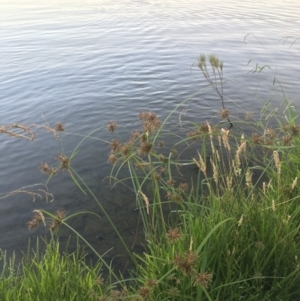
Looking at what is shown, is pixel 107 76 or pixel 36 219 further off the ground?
pixel 36 219

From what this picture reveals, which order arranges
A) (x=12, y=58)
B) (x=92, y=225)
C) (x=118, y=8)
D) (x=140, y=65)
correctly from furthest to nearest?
(x=118, y=8) < (x=12, y=58) < (x=140, y=65) < (x=92, y=225)

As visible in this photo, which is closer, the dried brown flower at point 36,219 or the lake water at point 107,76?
the dried brown flower at point 36,219

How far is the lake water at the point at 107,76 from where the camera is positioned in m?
6.01

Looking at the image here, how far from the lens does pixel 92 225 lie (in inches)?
214

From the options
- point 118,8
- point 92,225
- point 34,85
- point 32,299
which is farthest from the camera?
point 118,8

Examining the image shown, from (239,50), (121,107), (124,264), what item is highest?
(239,50)

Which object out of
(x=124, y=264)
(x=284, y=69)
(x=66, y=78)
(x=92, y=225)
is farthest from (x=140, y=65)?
(x=124, y=264)

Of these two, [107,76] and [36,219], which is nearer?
[36,219]

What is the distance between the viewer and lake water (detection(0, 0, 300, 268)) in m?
6.01

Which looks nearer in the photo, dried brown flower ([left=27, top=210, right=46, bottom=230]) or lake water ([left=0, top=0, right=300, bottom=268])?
dried brown flower ([left=27, top=210, right=46, bottom=230])

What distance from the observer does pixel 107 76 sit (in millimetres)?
11148

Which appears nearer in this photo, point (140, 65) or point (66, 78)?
point (66, 78)

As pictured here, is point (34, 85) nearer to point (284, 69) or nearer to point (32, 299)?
point (284, 69)

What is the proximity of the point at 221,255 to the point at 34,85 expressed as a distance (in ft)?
28.5
